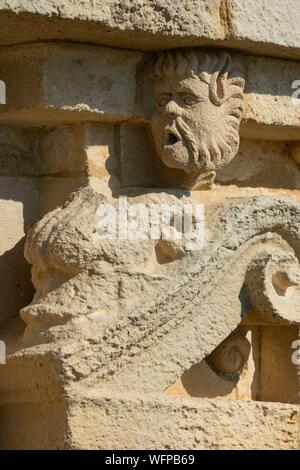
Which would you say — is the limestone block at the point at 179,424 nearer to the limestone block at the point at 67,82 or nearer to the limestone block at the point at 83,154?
the limestone block at the point at 83,154

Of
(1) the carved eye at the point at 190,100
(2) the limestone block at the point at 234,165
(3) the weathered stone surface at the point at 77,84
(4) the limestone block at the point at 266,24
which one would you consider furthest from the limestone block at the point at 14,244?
(4) the limestone block at the point at 266,24

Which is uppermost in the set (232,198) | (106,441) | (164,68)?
(164,68)

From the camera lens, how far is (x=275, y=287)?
5414 millimetres

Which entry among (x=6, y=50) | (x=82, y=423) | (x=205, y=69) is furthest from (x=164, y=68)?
(x=82, y=423)

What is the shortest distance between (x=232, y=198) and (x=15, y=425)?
3.42ft

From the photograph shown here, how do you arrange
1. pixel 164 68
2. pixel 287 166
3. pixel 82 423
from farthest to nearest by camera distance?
pixel 287 166 → pixel 164 68 → pixel 82 423

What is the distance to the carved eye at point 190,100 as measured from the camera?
519 cm

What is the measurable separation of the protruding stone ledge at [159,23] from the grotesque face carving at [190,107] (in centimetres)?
7

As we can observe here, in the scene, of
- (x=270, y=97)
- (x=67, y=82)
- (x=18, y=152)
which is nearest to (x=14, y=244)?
(x=18, y=152)

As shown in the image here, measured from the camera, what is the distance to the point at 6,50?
5086mm

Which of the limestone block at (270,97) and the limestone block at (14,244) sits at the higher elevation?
the limestone block at (270,97)

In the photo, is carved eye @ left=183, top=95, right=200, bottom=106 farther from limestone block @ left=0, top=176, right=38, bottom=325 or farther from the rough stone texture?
limestone block @ left=0, top=176, right=38, bottom=325

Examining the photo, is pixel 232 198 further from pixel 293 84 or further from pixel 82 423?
pixel 82 423

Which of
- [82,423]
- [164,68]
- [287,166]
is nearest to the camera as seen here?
[82,423]
